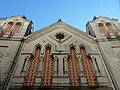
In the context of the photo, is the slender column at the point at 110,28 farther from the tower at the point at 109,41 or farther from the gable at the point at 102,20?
the gable at the point at 102,20

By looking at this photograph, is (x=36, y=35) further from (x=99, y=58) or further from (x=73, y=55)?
(x=99, y=58)

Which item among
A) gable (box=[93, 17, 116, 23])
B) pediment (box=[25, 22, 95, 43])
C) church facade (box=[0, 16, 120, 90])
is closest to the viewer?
church facade (box=[0, 16, 120, 90])

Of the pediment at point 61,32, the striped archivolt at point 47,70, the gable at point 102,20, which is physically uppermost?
the gable at point 102,20

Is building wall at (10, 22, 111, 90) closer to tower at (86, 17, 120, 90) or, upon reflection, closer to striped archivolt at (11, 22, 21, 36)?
tower at (86, 17, 120, 90)

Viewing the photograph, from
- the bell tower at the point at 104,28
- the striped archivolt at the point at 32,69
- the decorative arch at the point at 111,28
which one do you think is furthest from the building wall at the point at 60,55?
the decorative arch at the point at 111,28

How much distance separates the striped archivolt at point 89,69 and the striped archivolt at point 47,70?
202 centimetres

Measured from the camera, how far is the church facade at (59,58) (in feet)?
32.0

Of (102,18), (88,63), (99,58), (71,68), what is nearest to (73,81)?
(71,68)

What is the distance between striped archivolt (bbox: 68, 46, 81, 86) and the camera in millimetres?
9946

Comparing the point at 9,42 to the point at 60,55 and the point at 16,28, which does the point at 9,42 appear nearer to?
the point at 16,28

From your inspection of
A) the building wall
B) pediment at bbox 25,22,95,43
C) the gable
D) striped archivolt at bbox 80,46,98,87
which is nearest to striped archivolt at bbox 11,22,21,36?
pediment at bbox 25,22,95,43

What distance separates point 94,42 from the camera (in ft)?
45.9

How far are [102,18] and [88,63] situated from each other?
8.06m

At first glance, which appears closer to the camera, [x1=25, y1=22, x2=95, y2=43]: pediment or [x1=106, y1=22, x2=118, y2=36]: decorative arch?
[x1=25, y1=22, x2=95, y2=43]: pediment
